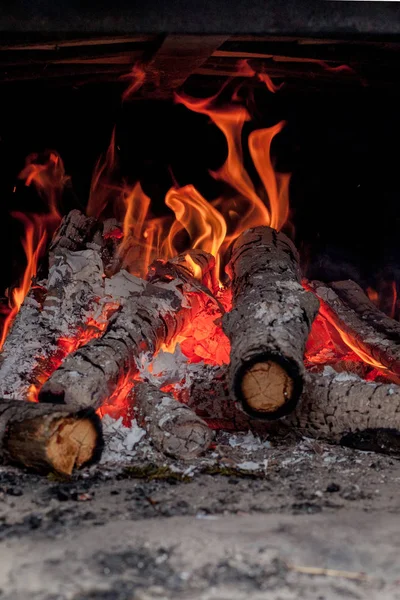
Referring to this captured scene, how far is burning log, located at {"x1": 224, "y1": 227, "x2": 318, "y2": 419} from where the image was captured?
264cm

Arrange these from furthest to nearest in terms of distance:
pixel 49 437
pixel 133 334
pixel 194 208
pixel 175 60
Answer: pixel 194 208 → pixel 175 60 → pixel 133 334 → pixel 49 437

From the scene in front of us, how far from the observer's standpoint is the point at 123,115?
15.3 feet

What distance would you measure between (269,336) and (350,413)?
0.57 metres

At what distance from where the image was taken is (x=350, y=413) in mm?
2828

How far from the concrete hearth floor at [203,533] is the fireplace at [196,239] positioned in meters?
0.26

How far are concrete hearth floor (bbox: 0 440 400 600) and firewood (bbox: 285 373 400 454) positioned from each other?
0.20m

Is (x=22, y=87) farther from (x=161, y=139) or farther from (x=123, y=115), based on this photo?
(x=161, y=139)

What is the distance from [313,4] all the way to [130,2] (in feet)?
2.79

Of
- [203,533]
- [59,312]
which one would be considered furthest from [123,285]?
[203,533]

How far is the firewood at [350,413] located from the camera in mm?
2752

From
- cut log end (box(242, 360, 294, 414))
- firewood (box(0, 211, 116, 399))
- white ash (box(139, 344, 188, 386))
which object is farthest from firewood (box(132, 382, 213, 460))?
firewood (box(0, 211, 116, 399))

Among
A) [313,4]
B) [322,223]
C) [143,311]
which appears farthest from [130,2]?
[322,223]

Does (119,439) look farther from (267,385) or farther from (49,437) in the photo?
(267,385)

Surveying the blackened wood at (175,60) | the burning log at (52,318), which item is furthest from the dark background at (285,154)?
the burning log at (52,318)
